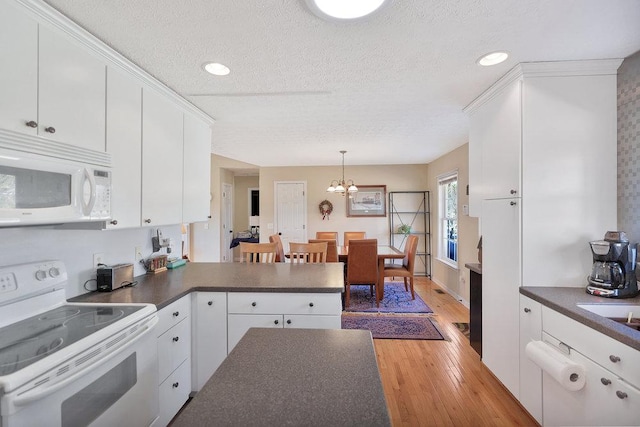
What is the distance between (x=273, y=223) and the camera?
6039mm

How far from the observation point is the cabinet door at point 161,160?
70.7 inches

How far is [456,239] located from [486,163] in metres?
2.59

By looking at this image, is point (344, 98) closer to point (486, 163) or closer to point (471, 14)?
point (471, 14)

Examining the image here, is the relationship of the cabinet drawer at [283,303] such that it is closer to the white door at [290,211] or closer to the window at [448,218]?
the window at [448,218]

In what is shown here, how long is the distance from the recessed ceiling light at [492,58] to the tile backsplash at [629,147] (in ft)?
2.43

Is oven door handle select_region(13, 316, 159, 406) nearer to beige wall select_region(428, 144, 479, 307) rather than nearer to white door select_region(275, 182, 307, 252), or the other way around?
beige wall select_region(428, 144, 479, 307)

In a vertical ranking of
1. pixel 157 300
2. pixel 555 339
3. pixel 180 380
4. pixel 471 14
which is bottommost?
pixel 180 380

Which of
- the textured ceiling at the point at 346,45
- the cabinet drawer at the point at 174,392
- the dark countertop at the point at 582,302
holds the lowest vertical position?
the cabinet drawer at the point at 174,392

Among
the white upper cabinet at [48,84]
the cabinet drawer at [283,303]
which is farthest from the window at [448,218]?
the white upper cabinet at [48,84]

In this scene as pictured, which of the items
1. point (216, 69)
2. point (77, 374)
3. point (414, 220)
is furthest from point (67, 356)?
point (414, 220)

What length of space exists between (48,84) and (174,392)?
177 cm

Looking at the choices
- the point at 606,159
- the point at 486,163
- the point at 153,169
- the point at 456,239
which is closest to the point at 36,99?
the point at 153,169

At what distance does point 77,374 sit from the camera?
979 mm

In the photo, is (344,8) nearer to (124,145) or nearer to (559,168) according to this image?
(124,145)
